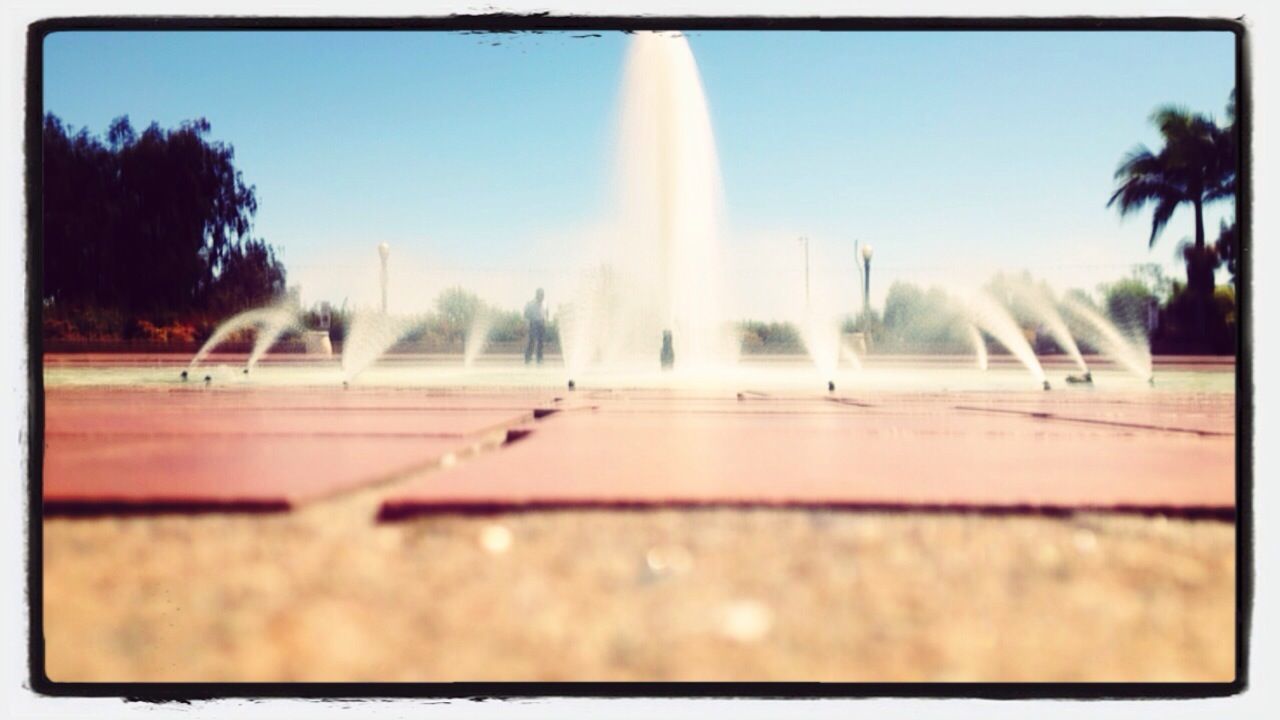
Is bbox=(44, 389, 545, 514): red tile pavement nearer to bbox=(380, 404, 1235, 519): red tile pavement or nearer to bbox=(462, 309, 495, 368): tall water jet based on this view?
bbox=(380, 404, 1235, 519): red tile pavement

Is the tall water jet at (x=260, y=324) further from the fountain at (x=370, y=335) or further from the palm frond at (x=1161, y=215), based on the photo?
the palm frond at (x=1161, y=215)

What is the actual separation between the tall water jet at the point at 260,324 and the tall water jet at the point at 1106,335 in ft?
41.7

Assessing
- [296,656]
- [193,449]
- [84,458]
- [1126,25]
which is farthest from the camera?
[193,449]

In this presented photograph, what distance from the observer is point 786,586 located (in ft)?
4.85

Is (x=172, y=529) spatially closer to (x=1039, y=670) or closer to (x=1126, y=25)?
(x=1039, y=670)

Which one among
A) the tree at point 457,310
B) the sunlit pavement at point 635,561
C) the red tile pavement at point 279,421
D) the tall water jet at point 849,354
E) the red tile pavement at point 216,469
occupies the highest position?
the tree at point 457,310

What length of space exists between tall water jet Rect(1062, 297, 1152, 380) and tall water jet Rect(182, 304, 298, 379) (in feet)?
41.7

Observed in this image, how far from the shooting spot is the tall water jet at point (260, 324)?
13.8 m

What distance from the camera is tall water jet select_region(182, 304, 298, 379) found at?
1377cm

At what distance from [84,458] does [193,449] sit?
0.29m

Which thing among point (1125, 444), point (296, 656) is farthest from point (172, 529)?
point (1125, 444)

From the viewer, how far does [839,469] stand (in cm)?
223

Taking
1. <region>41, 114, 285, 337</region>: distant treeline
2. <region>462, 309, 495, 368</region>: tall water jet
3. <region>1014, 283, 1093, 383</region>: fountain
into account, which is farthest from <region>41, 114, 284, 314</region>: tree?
<region>1014, 283, 1093, 383</region>: fountain

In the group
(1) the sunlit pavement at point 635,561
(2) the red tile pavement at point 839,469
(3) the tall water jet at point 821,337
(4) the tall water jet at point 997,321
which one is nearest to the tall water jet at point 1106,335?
(4) the tall water jet at point 997,321
